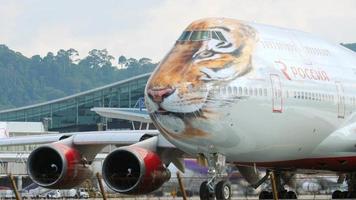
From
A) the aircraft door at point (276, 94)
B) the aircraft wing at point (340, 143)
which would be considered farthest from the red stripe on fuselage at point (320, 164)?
the aircraft door at point (276, 94)

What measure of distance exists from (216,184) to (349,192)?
331 inches

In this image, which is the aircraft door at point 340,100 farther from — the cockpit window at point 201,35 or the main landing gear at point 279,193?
the cockpit window at point 201,35

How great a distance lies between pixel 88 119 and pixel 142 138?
3207 inches

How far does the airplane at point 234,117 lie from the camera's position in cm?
2870

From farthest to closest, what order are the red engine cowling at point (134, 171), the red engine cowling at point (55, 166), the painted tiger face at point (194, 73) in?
1. the red engine cowling at point (55, 166)
2. the red engine cowling at point (134, 171)
3. the painted tiger face at point (194, 73)

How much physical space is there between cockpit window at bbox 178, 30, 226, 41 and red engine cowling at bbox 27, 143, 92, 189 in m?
6.38

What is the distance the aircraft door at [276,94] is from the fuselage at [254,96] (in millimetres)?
28

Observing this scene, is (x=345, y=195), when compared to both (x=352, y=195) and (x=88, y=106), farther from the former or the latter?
(x=88, y=106)

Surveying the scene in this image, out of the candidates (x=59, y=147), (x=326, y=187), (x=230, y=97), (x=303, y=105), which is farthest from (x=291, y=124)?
(x=326, y=187)

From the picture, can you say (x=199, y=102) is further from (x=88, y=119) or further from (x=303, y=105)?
(x=88, y=119)

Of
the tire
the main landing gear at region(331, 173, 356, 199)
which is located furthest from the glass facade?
the tire

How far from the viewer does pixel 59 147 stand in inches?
1373

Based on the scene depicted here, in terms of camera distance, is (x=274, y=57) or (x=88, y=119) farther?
(x=88, y=119)

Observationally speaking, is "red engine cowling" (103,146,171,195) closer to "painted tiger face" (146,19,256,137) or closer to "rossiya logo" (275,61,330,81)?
"painted tiger face" (146,19,256,137)
